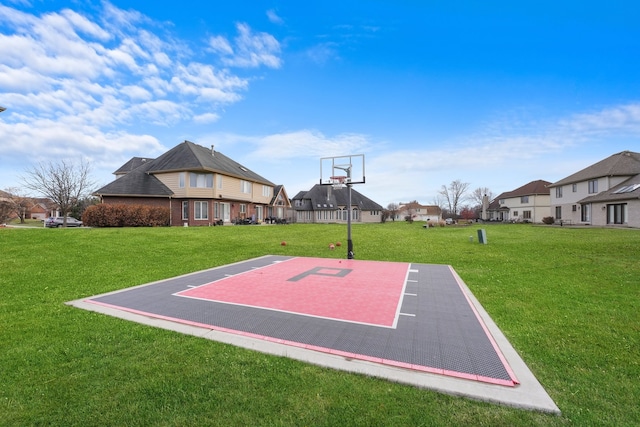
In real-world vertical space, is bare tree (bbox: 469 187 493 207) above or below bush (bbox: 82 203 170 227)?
above

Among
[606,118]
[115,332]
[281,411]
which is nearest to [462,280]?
[281,411]

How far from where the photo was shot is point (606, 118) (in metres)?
21.2

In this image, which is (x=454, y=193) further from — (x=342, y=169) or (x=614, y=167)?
(x=342, y=169)

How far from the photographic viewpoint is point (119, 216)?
22.8 meters

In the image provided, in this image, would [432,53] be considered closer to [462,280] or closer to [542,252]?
[542,252]

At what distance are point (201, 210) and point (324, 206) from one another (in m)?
24.4

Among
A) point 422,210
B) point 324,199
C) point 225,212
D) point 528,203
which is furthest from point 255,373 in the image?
point 422,210

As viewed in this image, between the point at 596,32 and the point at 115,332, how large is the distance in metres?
23.9

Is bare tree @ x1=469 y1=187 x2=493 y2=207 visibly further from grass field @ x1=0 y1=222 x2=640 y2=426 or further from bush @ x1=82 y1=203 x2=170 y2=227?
grass field @ x1=0 y1=222 x2=640 y2=426

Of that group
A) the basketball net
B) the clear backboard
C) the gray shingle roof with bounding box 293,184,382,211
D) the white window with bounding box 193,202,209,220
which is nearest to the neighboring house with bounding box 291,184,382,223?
the gray shingle roof with bounding box 293,184,382,211

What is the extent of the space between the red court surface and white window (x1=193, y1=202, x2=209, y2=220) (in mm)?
20032

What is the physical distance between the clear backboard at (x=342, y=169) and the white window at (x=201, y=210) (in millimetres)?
16860

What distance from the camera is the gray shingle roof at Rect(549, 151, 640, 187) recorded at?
29.4 m

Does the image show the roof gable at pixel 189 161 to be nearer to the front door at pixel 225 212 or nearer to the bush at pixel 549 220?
the front door at pixel 225 212
